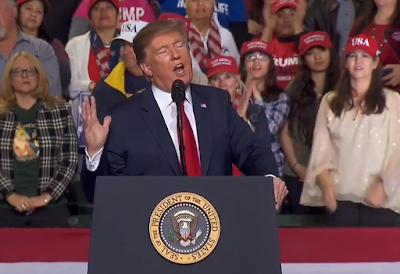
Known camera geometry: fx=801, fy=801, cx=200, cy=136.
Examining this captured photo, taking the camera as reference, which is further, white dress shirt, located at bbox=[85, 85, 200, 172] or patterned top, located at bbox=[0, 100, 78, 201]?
patterned top, located at bbox=[0, 100, 78, 201]

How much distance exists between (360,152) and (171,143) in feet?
6.96

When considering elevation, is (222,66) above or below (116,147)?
above

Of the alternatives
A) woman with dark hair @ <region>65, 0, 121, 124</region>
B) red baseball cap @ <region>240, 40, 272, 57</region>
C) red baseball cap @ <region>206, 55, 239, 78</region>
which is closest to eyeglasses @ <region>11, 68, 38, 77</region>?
woman with dark hair @ <region>65, 0, 121, 124</region>

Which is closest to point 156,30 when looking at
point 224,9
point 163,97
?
point 163,97

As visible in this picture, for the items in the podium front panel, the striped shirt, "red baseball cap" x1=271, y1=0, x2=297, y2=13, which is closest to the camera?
the podium front panel

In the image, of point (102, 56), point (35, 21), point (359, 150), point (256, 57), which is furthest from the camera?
point (35, 21)

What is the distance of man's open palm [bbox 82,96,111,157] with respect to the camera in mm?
2652

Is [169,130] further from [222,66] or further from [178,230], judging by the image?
[222,66]

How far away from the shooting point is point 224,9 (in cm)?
581

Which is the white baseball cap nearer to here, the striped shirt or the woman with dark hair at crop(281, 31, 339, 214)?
the striped shirt

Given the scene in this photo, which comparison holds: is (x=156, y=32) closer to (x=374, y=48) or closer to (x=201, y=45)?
(x=374, y=48)

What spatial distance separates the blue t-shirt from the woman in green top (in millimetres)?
1239

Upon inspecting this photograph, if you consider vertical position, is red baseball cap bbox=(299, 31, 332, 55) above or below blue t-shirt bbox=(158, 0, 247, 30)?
below

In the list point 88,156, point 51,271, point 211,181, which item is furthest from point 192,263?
point 51,271
